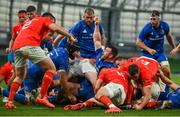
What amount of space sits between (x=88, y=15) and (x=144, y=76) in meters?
2.96

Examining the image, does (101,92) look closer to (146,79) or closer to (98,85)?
(98,85)

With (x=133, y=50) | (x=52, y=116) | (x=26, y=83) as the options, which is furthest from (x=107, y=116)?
(x=133, y=50)

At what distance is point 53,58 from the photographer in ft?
41.6

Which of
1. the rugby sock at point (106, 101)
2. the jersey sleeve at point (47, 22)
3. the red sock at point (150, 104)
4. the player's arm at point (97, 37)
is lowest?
the red sock at point (150, 104)

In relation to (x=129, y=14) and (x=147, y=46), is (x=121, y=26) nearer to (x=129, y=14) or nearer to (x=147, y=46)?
(x=129, y=14)

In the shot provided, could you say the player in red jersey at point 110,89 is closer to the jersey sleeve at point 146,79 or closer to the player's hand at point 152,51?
the jersey sleeve at point 146,79

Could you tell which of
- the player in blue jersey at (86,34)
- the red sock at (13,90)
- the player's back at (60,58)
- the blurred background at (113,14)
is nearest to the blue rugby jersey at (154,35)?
the player in blue jersey at (86,34)

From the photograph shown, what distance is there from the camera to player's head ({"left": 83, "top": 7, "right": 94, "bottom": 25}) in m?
13.9

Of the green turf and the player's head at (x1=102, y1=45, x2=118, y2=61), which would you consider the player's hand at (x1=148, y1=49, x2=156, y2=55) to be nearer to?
the player's head at (x1=102, y1=45, x2=118, y2=61)

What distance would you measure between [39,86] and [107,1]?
33.7 metres

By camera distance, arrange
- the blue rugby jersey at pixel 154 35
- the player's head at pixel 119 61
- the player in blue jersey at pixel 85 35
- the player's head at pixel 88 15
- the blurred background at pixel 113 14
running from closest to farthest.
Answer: the player's head at pixel 119 61 < the player's head at pixel 88 15 < the blue rugby jersey at pixel 154 35 < the player in blue jersey at pixel 85 35 < the blurred background at pixel 113 14

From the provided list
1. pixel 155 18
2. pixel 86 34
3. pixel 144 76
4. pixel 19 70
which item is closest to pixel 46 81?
pixel 19 70

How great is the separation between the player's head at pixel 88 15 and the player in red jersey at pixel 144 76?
2224mm

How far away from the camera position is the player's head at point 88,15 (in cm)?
1394
